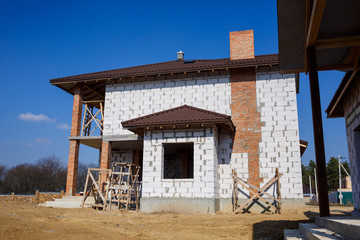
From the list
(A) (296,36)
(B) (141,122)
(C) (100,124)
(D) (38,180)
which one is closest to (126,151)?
(C) (100,124)

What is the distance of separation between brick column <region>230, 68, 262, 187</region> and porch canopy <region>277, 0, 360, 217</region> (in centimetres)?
693

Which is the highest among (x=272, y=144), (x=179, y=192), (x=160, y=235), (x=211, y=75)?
(x=211, y=75)

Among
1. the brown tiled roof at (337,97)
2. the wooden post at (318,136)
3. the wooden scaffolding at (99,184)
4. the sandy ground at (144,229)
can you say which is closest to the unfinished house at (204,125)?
the wooden scaffolding at (99,184)

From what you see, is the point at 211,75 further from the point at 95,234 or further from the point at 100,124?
the point at 95,234

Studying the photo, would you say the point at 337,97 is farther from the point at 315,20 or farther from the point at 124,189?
the point at 124,189

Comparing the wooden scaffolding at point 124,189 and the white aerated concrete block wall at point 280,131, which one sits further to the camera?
the wooden scaffolding at point 124,189

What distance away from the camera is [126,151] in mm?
18828

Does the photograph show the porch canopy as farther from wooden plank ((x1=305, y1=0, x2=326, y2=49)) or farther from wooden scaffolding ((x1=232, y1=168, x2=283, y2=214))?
wooden scaffolding ((x1=232, y1=168, x2=283, y2=214))

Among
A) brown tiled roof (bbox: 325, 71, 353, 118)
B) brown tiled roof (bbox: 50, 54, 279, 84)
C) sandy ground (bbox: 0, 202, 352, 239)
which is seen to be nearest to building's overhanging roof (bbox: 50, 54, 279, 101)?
brown tiled roof (bbox: 50, 54, 279, 84)

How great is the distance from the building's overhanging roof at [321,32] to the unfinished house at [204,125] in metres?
5.30

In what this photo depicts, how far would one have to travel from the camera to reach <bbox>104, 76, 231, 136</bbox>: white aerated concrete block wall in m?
15.5

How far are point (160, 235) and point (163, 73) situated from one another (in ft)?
30.8

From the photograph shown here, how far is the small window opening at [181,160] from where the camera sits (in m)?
16.6

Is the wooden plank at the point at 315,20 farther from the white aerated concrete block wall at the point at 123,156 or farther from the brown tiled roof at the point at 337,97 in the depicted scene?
the white aerated concrete block wall at the point at 123,156
